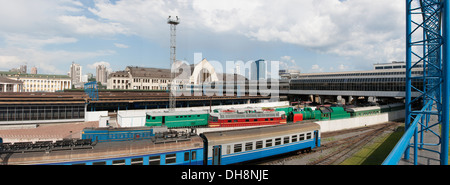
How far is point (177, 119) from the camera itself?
3039 cm

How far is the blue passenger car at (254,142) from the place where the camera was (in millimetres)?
15547

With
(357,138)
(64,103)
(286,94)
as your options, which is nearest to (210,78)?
(286,94)

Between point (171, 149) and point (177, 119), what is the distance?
672 inches

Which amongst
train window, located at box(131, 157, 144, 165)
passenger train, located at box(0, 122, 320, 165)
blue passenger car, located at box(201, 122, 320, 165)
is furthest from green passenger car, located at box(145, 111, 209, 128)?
train window, located at box(131, 157, 144, 165)

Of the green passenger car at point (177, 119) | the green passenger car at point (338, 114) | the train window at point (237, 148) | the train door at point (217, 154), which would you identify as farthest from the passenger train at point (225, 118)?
the train door at point (217, 154)

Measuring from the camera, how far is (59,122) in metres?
35.6

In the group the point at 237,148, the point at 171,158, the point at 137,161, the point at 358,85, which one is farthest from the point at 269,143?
the point at 358,85

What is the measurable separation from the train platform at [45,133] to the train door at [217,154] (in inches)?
797

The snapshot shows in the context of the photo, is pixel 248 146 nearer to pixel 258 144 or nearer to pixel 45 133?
pixel 258 144

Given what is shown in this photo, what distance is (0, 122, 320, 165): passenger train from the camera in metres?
11.1

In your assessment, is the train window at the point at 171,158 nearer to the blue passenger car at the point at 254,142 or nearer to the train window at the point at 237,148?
the blue passenger car at the point at 254,142

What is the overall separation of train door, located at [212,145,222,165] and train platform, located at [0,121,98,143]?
66.4 ft

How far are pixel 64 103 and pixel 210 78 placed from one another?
7783 centimetres
